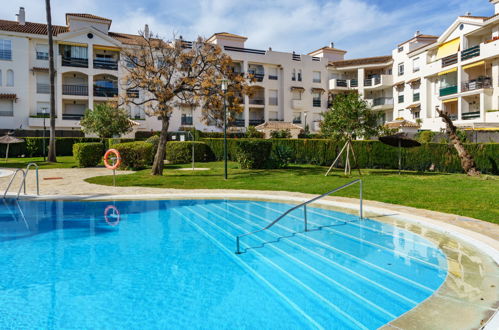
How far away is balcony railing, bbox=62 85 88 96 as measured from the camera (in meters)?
43.0

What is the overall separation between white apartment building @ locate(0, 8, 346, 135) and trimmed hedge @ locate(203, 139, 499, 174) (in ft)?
62.8

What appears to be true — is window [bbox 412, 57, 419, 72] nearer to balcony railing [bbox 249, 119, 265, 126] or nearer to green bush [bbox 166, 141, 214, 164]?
balcony railing [bbox 249, 119, 265, 126]

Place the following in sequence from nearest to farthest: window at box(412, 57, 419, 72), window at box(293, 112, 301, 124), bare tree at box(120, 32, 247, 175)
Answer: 1. bare tree at box(120, 32, 247, 175)
2. window at box(412, 57, 419, 72)
3. window at box(293, 112, 301, 124)

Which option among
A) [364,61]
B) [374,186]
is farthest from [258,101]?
[374,186]

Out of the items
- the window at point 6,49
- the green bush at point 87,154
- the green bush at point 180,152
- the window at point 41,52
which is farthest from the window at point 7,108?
the green bush at point 180,152

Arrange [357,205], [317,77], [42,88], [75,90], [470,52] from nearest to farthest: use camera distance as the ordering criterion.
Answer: [357,205] < [470,52] < [42,88] < [75,90] < [317,77]

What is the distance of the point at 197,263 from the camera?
6.62 metres

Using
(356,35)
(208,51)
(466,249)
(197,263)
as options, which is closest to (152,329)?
(197,263)

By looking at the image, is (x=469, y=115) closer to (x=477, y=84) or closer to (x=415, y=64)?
(x=477, y=84)

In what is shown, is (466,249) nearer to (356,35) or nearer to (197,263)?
(197,263)

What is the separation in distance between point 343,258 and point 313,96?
2015 inches

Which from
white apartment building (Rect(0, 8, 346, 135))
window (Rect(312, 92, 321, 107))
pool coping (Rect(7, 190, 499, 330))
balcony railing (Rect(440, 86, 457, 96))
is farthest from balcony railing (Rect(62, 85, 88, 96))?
balcony railing (Rect(440, 86, 457, 96))

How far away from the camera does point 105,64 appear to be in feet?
146

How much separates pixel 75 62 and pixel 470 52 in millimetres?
42749
